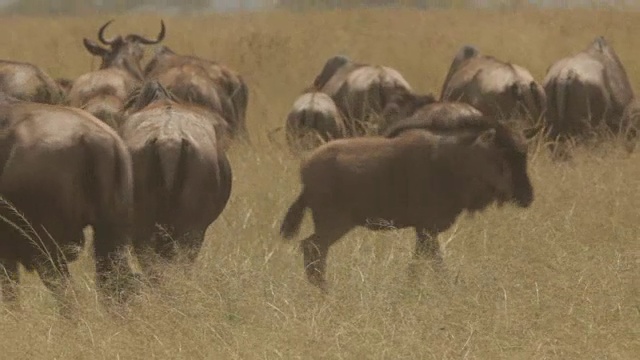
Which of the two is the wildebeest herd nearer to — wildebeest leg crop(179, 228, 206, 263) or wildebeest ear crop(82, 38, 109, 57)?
wildebeest leg crop(179, 228, 206, 263)

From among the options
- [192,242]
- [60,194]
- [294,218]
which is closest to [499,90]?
[294,218]

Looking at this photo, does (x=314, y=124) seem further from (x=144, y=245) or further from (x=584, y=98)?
(x=144, y=245)

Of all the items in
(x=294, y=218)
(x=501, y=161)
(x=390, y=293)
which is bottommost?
(x=294, y=218)

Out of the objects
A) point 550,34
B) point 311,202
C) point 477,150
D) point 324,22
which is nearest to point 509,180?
point 477,150

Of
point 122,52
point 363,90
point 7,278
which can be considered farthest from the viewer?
point 122,52

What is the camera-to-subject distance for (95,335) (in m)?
4.83

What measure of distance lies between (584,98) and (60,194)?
6587 millimetres

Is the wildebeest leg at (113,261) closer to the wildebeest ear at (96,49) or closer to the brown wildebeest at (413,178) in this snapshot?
the brown wildebeest at (413,178)

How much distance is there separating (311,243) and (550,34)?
14389mm

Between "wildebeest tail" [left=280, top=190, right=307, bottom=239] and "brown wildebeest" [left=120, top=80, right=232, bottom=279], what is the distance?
531 mm

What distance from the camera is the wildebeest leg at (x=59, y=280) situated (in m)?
5.34

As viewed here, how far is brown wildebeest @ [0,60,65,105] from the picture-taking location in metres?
10.2

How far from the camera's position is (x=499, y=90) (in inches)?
434

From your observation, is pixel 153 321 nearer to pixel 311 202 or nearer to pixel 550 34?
pixel 311 202
